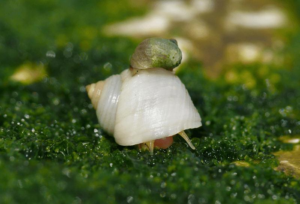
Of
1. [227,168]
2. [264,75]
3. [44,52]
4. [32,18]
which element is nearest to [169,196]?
[227,168]

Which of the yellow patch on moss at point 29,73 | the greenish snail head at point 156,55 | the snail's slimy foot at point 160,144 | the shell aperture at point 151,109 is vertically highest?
the greenish snail head at point 156,55

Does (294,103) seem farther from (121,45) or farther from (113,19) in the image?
(113,19)

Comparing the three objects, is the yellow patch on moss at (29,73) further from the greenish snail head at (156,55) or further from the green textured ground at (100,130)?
the greenish snail head at (156,55)

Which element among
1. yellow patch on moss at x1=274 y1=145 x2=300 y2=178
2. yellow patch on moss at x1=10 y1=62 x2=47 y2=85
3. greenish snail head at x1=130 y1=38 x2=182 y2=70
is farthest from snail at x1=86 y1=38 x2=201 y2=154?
yellow patch on moss at x1=10 y1=62 x2=47 y2=85

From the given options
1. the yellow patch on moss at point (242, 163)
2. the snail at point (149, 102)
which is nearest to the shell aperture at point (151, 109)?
the snail at point (149, 102)

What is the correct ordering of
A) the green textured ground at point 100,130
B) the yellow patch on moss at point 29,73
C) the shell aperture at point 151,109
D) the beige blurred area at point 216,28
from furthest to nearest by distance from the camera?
the beige blurred area at point 216,28, the yellow patch on moss at point 29,73, the shell aperture at point 151,109, the green textured ground at point 100,130

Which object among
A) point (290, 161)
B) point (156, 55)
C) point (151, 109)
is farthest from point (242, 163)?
point (156, 55)

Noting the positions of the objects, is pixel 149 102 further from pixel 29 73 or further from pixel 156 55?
pixel 29 73
